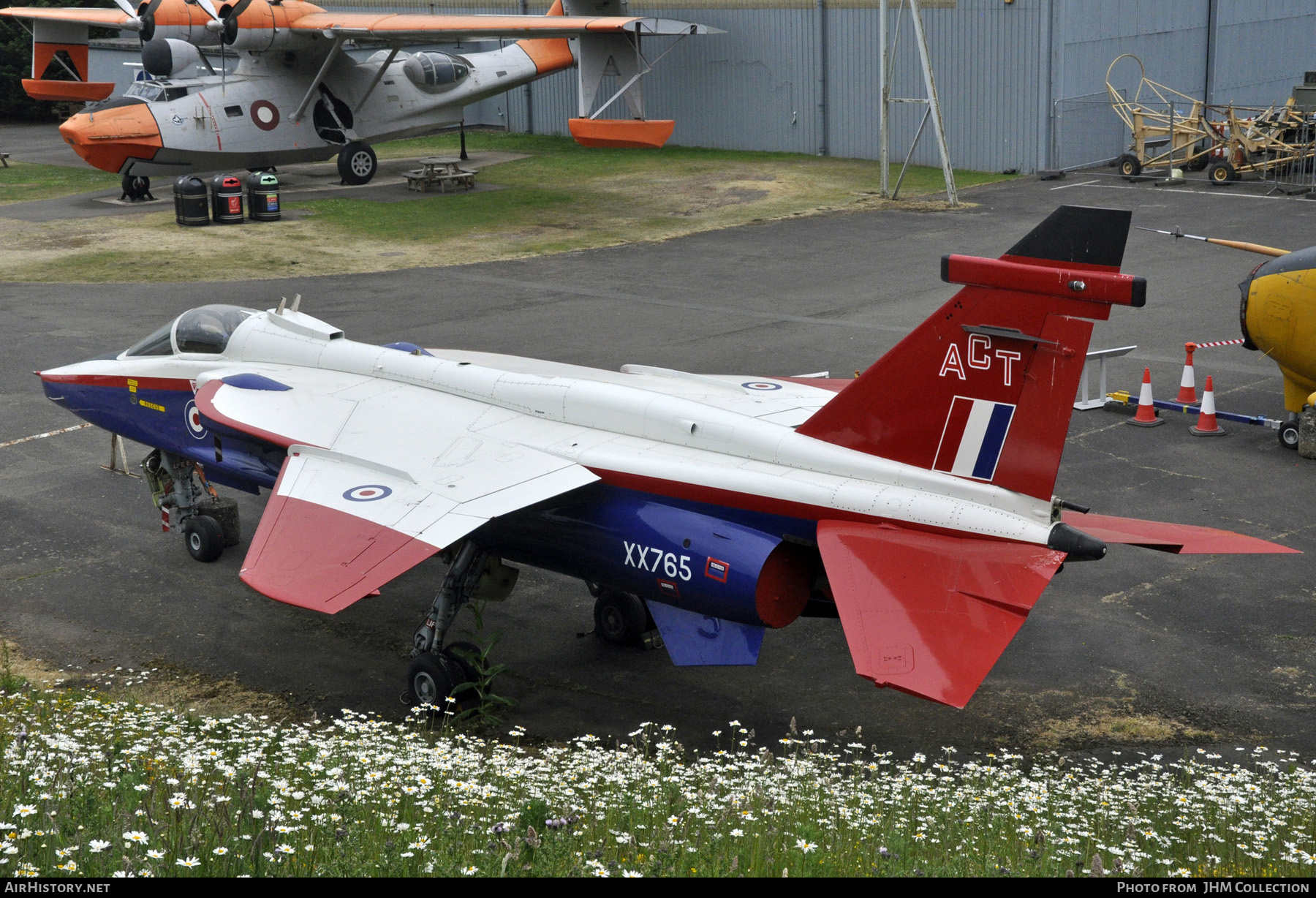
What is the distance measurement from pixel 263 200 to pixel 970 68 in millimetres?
21790

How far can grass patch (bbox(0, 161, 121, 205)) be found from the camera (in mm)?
39062

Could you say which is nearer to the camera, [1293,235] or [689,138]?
[1293,235]

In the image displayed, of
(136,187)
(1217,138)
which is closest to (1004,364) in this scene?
(1217,138)

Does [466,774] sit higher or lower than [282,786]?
lower

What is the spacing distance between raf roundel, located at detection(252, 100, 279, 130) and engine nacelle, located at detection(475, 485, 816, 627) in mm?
29281

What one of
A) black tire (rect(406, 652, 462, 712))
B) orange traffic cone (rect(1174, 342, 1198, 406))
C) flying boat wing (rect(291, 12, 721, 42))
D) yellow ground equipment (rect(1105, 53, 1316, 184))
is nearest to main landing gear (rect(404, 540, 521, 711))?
black tire (rect(406, 652, 462, 712))

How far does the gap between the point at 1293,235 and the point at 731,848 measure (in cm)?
2763

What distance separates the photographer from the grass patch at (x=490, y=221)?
1158 inches

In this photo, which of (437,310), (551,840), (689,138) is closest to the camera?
(551,840)

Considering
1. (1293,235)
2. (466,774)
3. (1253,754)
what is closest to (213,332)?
(466,774)

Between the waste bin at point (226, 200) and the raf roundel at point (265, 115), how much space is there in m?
3.23

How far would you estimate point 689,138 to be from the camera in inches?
1836

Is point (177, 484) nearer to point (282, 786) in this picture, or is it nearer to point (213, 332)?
point (213, 332)

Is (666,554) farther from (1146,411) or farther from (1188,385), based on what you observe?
(1188,385)
